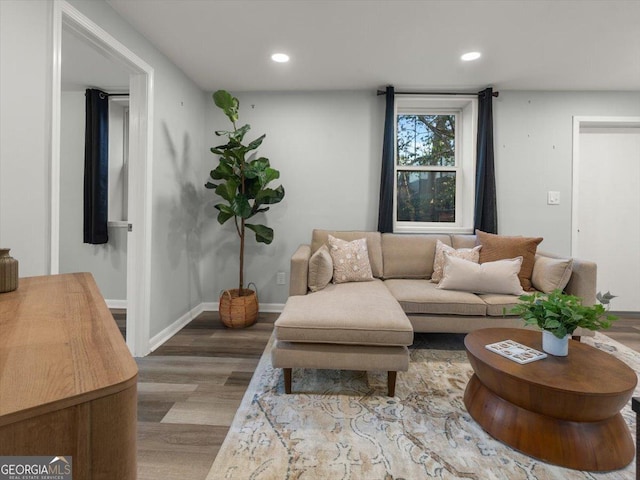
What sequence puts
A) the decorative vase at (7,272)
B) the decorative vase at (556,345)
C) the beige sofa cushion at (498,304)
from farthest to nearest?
the beige sofa cushion at (498,304) → the decorative vase at (556,345) → the decorative vase at (7,272)

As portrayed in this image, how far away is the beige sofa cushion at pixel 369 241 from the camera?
3.11 m

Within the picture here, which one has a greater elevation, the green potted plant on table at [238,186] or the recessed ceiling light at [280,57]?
the recessed ceiling light at [280,57]

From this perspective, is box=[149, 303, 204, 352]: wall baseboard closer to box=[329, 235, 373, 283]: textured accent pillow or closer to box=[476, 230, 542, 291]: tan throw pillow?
box=[329, 235, 373, 283]: textured accent pillow

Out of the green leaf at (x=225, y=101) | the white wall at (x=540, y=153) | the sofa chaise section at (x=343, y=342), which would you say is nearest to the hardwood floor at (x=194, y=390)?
the sofa chaise section at (x=343, y=342)

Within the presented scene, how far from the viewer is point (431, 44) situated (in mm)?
2500

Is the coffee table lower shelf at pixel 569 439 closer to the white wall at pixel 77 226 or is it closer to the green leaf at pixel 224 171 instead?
the green leaf at pixel 224 171

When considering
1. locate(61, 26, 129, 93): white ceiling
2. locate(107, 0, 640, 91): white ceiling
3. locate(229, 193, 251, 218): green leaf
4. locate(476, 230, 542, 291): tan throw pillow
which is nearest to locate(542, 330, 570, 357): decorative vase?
locate(476, 230, 542, 291): tan throw pillow

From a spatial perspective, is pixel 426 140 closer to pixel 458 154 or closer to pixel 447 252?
pixel 458 154

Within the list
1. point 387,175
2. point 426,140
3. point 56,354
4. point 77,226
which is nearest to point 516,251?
point 387,175

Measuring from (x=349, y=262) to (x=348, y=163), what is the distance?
47.5 inches

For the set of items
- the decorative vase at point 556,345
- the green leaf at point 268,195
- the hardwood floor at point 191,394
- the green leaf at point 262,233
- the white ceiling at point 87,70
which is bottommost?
the hardwood floor at point 191,394

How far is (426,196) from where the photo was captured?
12.0ft

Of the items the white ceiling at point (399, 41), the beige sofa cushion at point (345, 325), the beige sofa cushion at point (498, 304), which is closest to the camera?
the beige sofa cushion at point (345, 325)

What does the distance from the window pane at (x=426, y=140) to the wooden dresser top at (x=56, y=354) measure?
336 cm
